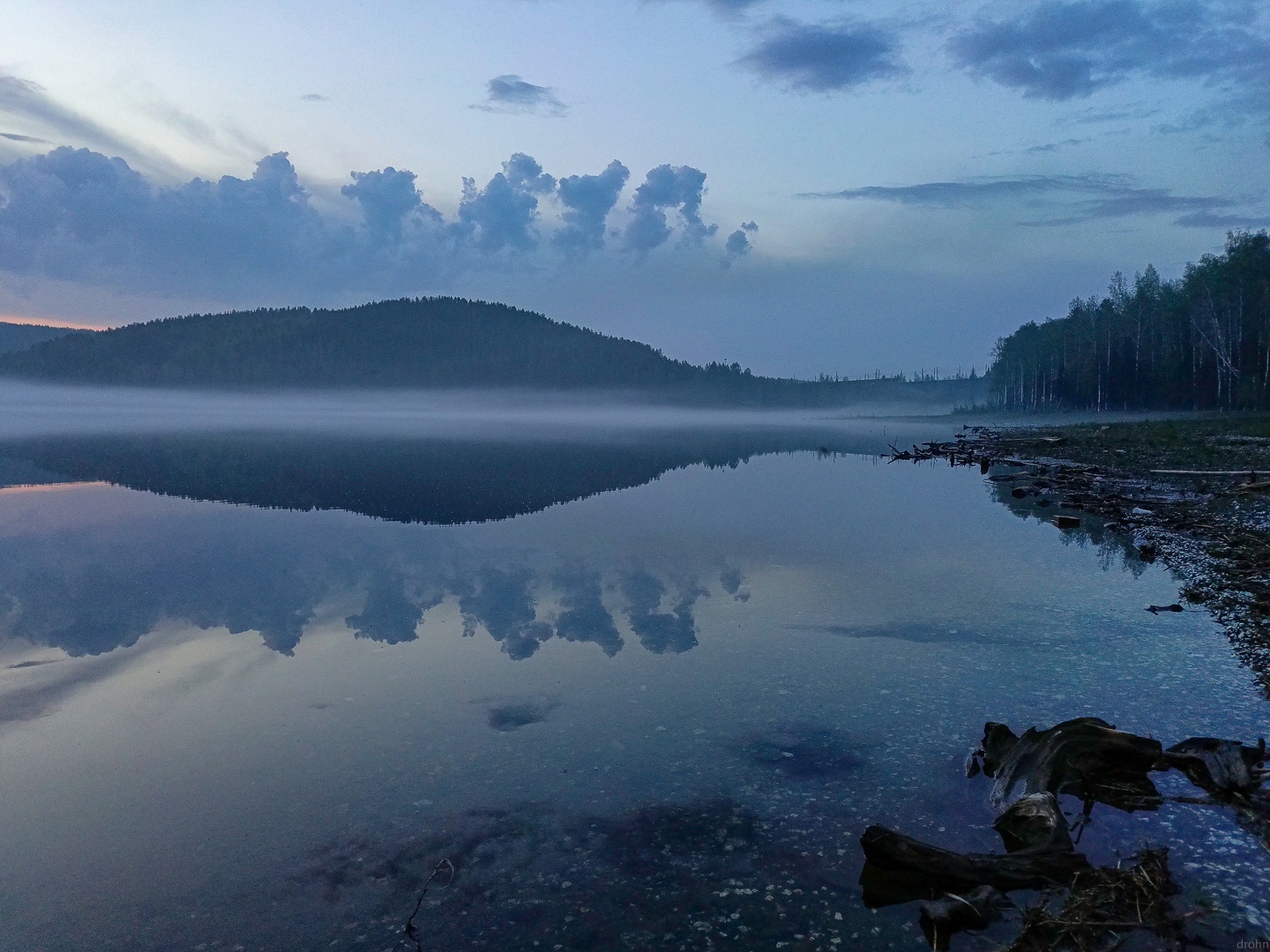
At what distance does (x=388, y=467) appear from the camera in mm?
47156

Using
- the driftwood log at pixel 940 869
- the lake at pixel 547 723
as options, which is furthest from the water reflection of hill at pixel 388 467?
the driftwood log at pixel 940 869

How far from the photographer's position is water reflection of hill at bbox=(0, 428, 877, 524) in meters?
31.2

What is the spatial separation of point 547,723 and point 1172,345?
109681 millimetres

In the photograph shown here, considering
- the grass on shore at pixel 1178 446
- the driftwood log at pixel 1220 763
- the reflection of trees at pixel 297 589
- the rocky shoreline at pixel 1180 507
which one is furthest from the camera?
the grass on shore at pixel 1178 446

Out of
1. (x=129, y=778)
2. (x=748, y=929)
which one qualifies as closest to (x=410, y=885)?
(x=748, y=929)

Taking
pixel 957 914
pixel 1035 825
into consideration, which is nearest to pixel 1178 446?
pixel 1035 825

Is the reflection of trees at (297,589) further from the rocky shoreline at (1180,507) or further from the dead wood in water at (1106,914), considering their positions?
the rocky shoreline at (1180,507)

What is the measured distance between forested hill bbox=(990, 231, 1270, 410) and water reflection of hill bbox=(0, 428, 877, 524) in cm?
3902

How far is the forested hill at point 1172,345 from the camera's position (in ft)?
258

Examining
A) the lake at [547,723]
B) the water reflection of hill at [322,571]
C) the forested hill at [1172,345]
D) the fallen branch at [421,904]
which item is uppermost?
the forested hill at [1172,345]

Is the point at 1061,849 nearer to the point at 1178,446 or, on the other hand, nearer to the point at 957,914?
the point at 957,914

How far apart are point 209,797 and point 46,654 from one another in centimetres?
660

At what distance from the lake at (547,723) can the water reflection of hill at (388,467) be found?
998 cm

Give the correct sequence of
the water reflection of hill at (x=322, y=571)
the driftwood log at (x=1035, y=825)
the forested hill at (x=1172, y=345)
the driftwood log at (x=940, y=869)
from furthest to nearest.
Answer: the forested hill at (x=1172, y=345) < the water reflection of hill at (x=322, y=571) < the driftwood log at (x=1035, y=825) < the driftwood log at (x=940, y=869)
